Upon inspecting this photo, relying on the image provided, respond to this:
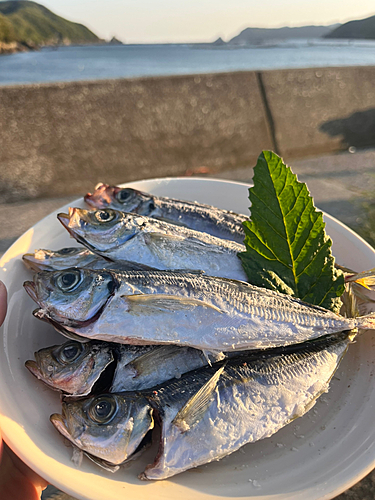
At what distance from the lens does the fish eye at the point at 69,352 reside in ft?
3.81

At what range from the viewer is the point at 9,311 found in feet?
4.50

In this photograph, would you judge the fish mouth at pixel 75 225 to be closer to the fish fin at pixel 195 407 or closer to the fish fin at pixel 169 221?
the fish fin at pixel 169 221

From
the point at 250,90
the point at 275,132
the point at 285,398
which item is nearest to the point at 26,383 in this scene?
the point at 285,398

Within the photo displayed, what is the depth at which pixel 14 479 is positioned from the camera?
132cm

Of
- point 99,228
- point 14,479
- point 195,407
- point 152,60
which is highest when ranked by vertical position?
point 152,60

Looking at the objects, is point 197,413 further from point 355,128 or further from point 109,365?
point 355,128

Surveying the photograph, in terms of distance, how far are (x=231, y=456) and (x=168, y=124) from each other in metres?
3.56

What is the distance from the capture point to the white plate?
949 millimetres

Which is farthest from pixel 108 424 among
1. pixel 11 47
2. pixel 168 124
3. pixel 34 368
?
pixel 11 47

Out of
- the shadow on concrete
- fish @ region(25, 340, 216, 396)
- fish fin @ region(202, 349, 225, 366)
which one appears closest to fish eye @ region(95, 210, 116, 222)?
fish @ region(25, 340, 216, 396)

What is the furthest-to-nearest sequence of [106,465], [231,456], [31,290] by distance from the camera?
[31,290] → [231,456] → [106,465]

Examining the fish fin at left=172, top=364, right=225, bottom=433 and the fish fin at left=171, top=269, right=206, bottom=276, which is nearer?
the fish fin at left=172, top=364, right=225, bottom=433

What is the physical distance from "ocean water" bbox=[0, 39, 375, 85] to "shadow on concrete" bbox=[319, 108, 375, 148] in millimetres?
1302

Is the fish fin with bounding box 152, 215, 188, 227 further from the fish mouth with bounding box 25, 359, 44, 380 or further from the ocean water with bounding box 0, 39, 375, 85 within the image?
the ocean water with bounding box 0, 39, 375, 85
